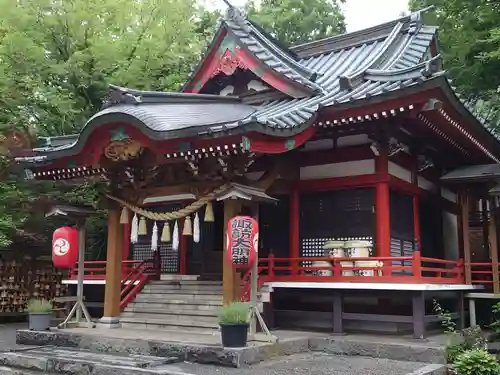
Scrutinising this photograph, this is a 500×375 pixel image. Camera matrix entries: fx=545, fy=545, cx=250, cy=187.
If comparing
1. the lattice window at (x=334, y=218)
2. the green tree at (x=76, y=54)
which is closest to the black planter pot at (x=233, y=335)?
the lattice window at (x=334, y=218)

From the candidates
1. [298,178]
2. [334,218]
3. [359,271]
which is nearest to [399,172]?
[334,218]

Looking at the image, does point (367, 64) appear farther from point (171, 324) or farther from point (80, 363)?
point (80, 363)

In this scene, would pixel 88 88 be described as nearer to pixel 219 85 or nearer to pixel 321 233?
pixel 219 85

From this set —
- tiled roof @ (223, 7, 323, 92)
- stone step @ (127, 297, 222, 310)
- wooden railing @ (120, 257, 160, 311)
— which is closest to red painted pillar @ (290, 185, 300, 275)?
stone step @ (127, 297, 222, 310)

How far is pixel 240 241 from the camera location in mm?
9805

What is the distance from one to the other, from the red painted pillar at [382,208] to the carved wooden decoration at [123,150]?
5.10 meters

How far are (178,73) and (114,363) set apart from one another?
1366 cm

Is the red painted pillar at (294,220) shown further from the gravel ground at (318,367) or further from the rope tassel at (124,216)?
the rope tassel at (124,216)

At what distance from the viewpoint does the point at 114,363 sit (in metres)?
9.09

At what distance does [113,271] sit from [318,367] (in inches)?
220

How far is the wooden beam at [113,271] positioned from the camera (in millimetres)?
12367

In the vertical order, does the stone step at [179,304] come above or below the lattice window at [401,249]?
below

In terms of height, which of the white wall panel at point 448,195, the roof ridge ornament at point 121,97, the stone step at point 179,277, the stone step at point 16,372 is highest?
the roof ridge ornament at point 121,97

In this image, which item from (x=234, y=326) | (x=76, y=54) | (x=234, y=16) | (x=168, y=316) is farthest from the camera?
(x=76, y=54)
